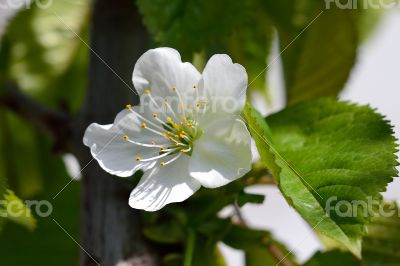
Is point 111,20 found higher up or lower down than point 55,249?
higher up

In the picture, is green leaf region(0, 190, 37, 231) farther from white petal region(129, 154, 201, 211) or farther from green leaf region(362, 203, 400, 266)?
green leaf region(362, 203, 400, 266)

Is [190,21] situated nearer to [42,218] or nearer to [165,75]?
[165,75]

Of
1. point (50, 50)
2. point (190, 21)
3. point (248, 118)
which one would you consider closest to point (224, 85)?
point (248, 118)

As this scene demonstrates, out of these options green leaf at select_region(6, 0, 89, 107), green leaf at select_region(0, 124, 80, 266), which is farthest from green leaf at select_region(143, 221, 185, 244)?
green leaf at select_region(6, 0, 89, 107)

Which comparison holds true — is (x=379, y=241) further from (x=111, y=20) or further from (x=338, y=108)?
(x=111, y=20)

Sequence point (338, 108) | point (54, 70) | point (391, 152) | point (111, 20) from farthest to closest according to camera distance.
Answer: point (54, 70) < point (111, 20) < point (338, 108) < point (391, 152)

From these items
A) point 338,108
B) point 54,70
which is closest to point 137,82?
point 338,108
